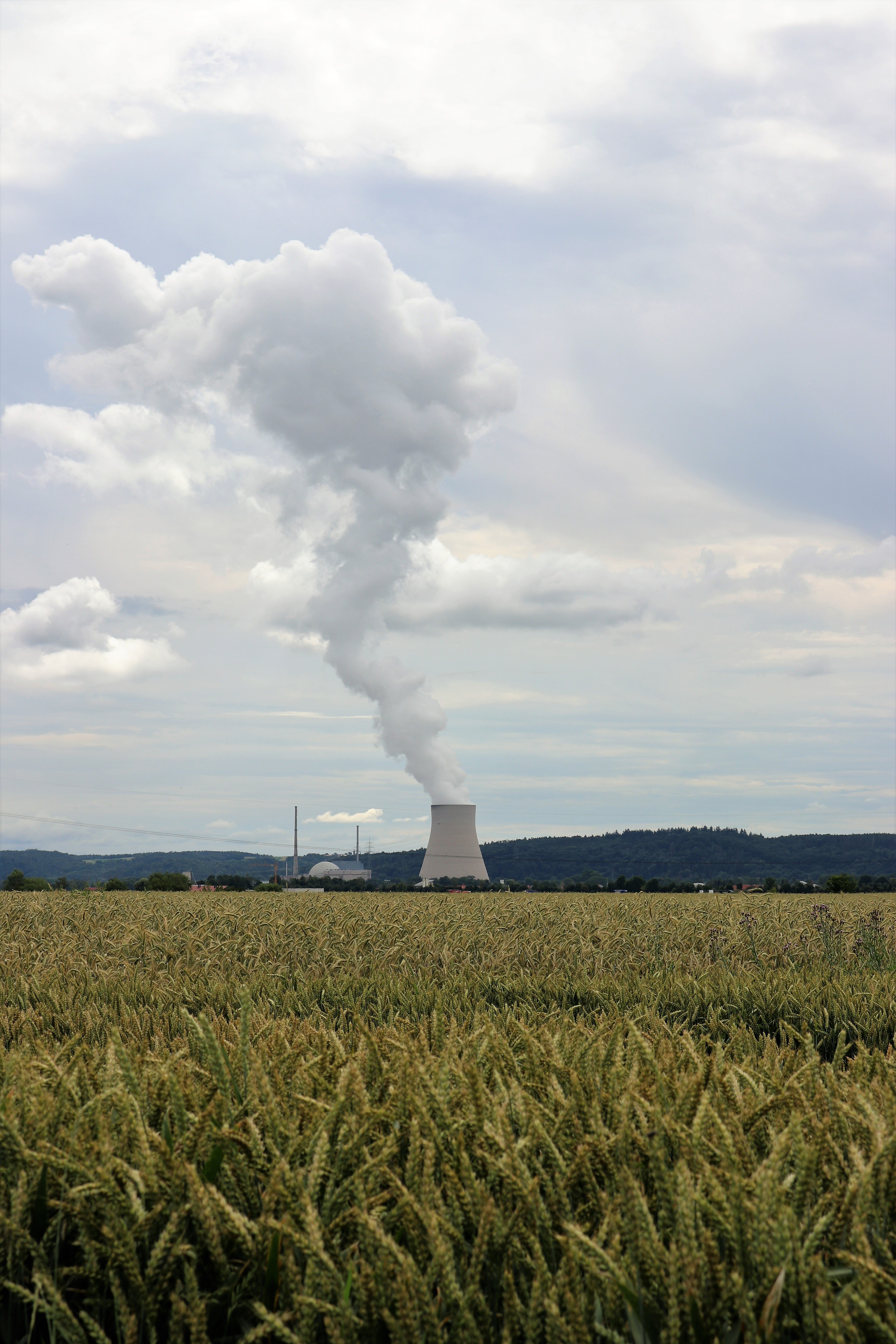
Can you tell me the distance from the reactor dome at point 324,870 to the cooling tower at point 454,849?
94.2 ft

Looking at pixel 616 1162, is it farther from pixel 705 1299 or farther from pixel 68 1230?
pixel 68 1230

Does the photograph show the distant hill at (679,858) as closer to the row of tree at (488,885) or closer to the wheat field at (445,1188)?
the row of tree at (488,885)

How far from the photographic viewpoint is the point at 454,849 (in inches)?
1759

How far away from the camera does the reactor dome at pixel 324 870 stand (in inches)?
2879

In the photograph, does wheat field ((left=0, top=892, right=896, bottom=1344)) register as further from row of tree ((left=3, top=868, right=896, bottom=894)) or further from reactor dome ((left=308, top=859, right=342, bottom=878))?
reactor dome ((left=308, top=859, right=342, bottom=878))

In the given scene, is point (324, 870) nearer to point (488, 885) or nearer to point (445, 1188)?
point (488, 885)

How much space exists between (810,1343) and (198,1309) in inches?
41.2

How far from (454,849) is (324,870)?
31917mm

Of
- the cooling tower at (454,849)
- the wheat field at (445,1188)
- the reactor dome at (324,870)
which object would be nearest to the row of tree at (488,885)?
the cooling tower at (454,849)

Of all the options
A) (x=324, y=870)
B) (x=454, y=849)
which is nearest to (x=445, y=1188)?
(x=454, y=849)

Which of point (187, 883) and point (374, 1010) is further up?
point (374, 1010)

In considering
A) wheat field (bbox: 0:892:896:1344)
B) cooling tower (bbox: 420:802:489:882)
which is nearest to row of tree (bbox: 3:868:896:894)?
cooling tower (bbox: 420:802:489:882)

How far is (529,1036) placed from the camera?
268 centimetres

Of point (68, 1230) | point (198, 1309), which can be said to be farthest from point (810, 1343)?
point (68, 1230)
